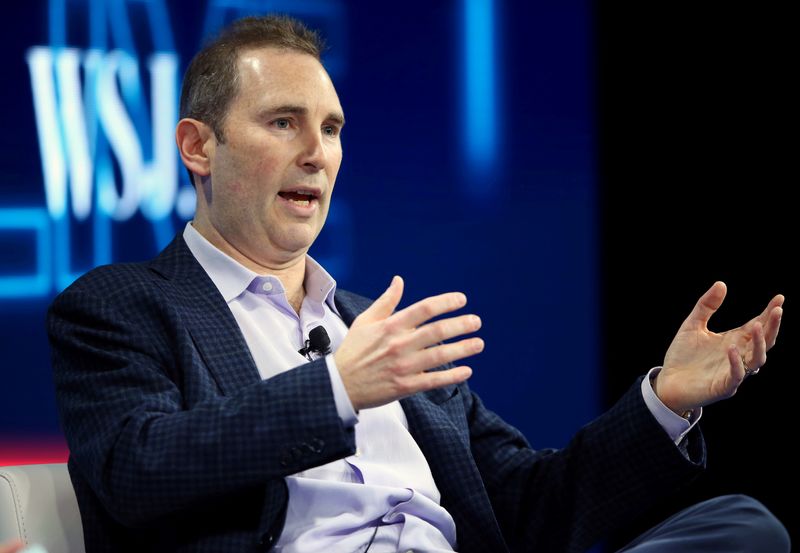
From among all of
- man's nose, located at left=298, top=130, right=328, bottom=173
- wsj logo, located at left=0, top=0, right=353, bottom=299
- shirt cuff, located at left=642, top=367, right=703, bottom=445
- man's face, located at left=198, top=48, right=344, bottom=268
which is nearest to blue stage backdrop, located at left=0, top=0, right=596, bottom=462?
wsj logo, located at left=0, top=0, right=353, bottom=299

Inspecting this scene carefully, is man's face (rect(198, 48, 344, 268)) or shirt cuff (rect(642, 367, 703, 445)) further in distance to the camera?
man's face (rect(198, 48, 344, 268))

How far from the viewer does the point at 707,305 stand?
191cm

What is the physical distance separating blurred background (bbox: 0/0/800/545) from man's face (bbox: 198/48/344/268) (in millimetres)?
855

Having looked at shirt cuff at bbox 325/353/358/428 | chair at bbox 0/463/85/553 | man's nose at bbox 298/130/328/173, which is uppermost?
man's nose at bbox 298/130/328/173

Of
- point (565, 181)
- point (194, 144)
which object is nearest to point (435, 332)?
point (194, 144)

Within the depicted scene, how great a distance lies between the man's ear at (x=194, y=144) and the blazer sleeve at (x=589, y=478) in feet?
2.63

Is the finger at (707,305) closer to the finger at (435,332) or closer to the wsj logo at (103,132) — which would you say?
the finger at (435,332)

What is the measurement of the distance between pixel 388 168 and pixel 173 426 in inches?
69.0

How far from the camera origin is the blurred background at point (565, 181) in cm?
320

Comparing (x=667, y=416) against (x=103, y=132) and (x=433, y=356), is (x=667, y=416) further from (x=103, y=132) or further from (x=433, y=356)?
(x=103, y=132)

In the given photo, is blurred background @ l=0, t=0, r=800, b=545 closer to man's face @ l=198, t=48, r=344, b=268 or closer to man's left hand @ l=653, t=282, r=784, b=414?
man's face @ l=198, t=48, r=344, b=268

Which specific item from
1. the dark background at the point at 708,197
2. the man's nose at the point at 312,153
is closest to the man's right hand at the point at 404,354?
the man's nose at the point at 312,153

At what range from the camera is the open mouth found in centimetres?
211

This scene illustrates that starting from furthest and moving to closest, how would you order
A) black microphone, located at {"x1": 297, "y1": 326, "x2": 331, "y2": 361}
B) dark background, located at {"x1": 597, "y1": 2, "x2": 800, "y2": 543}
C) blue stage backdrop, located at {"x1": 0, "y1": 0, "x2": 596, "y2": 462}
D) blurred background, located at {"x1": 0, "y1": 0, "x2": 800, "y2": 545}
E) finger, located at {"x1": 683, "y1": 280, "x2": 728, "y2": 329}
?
1. dark background, located at {"x1": 597, "y1": 2, "x2": 800, "y2": 543}
2. blurred background, located at {"x1": 0, "y1": 0, "x2": 800, "y2": 545}
3. blue stage backdrop, located at {"x1": 0, "y1": 0, "x2": 596, "y2": 462}
4. black microphone, located at {"x1": 297, "y1": 326, "x2": 331, "y2": 361}
5. finger, located at {"x1": 683, "y1": 280, "x2": 728, "y2": 329}
